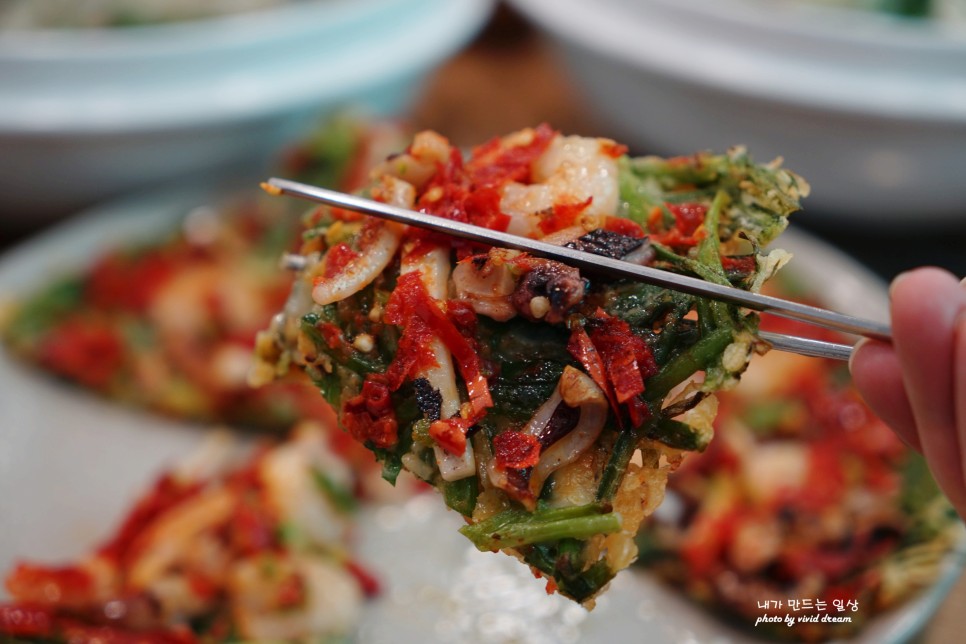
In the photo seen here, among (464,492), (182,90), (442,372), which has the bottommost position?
(182,90)

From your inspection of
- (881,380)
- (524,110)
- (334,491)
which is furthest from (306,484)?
(524,110)

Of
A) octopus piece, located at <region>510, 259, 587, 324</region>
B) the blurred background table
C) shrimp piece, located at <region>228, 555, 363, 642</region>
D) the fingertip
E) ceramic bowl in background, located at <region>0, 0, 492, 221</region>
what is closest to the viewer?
the fingertip

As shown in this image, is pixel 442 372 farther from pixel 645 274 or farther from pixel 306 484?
pixel 306 484

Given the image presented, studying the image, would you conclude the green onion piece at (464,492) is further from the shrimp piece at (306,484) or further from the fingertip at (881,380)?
the shrimp piece at (306,484)

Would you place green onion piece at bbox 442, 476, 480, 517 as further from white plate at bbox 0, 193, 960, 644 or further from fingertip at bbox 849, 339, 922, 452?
white plate at bbox 0, 193, 960, 644

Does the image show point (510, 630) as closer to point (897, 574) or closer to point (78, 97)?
point (897, 574)

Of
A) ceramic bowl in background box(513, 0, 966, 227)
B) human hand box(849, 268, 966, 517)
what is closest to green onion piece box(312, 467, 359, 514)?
human hand box(849, 268, 966, 517)

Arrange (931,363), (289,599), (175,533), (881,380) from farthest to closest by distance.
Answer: (175,533) < (289,599) < (881,380) < (931,363)

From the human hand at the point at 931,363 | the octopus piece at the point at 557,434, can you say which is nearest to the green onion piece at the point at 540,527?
the octopus piece at the point at 557,434
